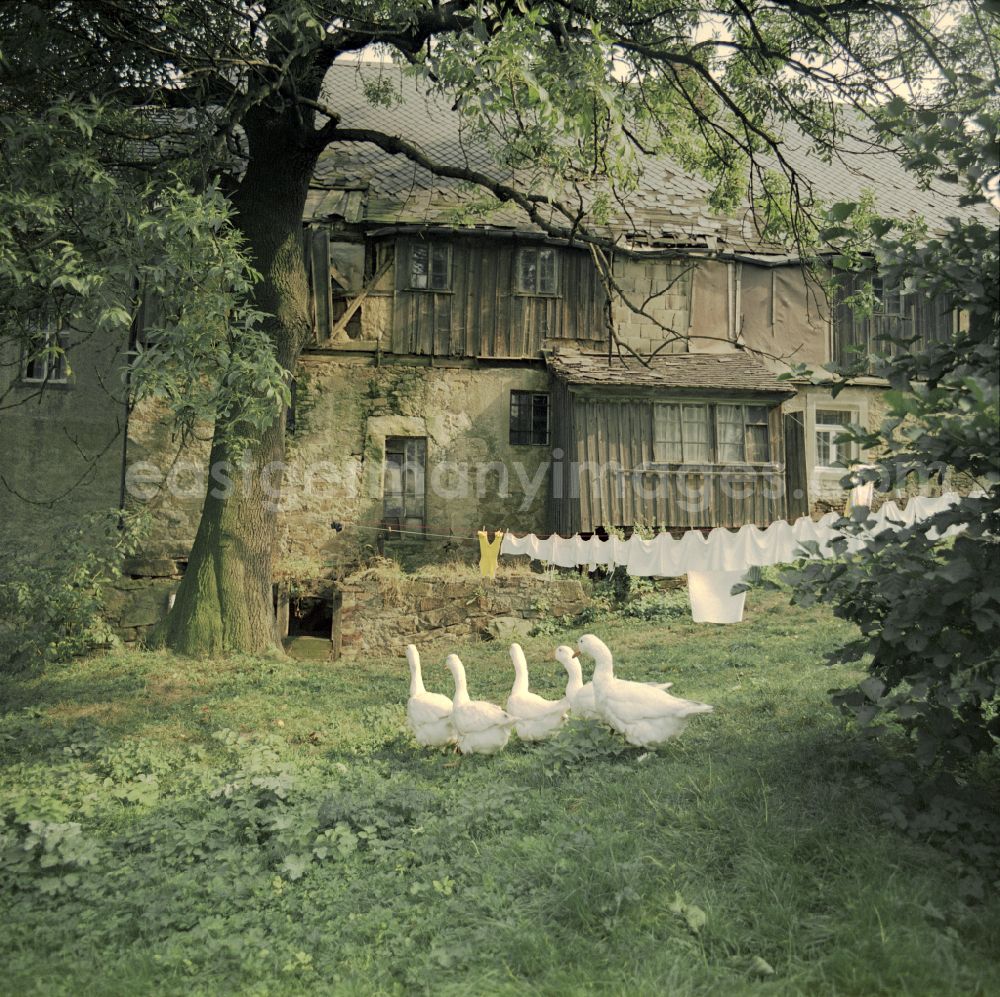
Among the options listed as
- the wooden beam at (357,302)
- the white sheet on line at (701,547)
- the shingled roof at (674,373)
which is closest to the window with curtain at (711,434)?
the shingled roof at (674,373)

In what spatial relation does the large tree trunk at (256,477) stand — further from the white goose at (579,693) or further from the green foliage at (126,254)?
the white goose at (579,693)

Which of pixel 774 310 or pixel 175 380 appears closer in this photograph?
pixel 175 380

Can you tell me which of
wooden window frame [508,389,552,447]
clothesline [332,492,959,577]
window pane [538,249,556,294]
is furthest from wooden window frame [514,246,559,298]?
clothesline [332,492,959,577]

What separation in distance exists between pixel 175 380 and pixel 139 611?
27.3 ft

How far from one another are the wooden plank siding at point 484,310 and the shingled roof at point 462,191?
2.55 feet

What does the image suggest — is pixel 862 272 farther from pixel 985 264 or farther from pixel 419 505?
pixel 419 505

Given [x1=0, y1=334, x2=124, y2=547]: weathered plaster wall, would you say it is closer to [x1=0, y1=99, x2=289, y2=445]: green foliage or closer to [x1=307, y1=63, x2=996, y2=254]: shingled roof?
[x1=307, y1=63, x2=996, y2=254]: shingled roof

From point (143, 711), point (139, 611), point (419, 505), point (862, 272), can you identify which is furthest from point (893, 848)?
point (419, 505)

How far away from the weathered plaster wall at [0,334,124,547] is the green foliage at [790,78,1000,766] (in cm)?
Result: 1558

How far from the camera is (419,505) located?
18750 mm

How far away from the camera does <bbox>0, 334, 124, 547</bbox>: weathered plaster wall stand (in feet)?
57.0

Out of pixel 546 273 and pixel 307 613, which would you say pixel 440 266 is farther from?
pixel 307 613

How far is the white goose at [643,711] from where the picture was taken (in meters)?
5.96

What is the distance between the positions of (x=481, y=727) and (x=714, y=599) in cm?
682
